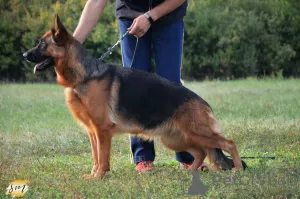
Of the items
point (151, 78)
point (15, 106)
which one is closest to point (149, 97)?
point (151, 78)

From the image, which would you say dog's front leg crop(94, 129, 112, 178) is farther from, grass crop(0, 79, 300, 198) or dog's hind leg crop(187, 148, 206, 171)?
dog's hind leg crop(187, 148, 206, 171)

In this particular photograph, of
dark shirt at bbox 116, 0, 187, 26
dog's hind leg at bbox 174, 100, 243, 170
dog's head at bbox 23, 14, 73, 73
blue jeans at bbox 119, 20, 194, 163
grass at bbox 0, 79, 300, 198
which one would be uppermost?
dark shirt at bbox 116, 0, 187, 26

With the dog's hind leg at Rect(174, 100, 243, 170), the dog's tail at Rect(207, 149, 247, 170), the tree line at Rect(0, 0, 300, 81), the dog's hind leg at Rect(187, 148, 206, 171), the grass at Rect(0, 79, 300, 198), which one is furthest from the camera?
the tree line at Rect(0, 0, 300, 81)

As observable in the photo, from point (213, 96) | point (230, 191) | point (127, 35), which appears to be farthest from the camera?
point (213, 96)

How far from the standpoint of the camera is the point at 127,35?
7.51m

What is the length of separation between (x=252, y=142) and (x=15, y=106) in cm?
858

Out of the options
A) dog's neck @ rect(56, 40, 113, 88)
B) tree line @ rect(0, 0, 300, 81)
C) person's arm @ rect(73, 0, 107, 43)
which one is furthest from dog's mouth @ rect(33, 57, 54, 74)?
tree line @ rect(0, 0, 300, 81)

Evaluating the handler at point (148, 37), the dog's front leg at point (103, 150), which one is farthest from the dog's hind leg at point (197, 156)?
the dog's front leg at point (103, 150)

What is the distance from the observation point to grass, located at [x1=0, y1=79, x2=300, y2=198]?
6.02m

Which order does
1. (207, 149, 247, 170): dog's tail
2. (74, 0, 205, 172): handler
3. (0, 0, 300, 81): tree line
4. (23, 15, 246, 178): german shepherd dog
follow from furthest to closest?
(0, 0, 300, 81): tree line < (74, 0, 205, 172): handler < (207, 149, 247, 170): dog's tail < (23, 15, 246, 178): german shepherd dog

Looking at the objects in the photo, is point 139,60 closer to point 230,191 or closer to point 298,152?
point 230,191

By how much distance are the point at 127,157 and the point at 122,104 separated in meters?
2.22

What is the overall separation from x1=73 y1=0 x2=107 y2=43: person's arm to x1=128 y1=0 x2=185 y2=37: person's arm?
50 centimetres

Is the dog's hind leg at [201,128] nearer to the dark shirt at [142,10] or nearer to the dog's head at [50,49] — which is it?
the dark shirt at [142,10]
